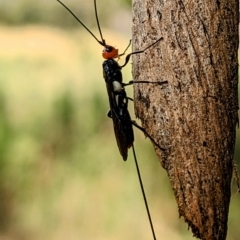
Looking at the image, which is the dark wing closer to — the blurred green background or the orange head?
the orange head

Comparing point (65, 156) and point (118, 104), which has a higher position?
point (118, 104)

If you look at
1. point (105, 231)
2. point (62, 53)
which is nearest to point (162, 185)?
point (105, 231)

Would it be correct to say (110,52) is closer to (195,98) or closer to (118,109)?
(118,109)

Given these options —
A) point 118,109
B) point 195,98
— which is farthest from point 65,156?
point 195,98

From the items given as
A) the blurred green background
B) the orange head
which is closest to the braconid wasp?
the orange head

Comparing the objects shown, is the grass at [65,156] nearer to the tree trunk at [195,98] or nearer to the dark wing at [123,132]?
the dark wing at [123,132]
